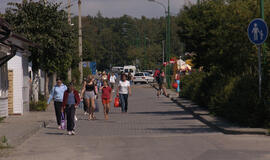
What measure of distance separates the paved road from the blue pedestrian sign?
288 cm

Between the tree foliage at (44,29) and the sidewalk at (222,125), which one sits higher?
the tree foliage at (44,29)

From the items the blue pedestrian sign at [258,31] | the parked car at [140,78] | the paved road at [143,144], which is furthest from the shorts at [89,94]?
the parked car at [140,78]

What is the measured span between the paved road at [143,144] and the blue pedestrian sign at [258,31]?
288cm

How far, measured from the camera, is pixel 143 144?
15008mm

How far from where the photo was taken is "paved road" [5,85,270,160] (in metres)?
12.7

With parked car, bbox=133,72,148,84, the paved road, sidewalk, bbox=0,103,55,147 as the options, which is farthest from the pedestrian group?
parked car, bbox=133,72,148,84

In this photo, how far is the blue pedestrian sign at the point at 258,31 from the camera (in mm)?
17594

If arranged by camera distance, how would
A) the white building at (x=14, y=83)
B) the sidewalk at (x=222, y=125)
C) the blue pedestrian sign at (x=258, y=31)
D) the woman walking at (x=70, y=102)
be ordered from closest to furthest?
1. the sidewalk at (x=222, y=125)
2. the blue pedestrian sign at (x=258, y=31)
3. the woman walking at (x=70, y=102)
4. the white building at (x=14, y=83)

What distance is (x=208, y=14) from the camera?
82.2ft

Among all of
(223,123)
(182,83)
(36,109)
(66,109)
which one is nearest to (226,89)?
(223,123)

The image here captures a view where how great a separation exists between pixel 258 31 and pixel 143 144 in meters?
5.17

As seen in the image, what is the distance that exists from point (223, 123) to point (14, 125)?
6.82m

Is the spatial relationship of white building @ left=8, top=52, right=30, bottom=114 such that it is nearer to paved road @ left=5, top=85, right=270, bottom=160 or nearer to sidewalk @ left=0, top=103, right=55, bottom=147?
sidewalk @ left=0, top=103, right=55, bottom=147

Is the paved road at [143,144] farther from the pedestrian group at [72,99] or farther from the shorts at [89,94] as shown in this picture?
the shorts at [89,94]
